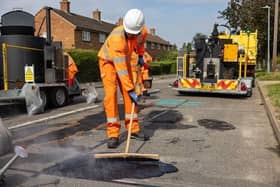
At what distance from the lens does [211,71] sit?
1277cm

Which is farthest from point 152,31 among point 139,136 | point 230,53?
point 139,136

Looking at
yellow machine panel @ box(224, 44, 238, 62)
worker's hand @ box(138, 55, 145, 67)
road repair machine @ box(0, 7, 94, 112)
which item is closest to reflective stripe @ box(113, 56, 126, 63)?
worker's hand @ box(138, 55, 145, 67)

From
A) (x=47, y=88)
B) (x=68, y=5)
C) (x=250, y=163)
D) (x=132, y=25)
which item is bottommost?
(x=250, y=163)

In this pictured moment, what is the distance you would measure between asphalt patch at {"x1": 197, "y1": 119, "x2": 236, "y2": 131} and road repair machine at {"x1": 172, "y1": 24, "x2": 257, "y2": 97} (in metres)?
4.89

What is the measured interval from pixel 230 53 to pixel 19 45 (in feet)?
23.8

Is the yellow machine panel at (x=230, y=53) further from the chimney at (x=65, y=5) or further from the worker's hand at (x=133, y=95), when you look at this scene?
the chimney at (x=65, y=5)

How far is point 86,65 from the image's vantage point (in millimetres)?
20984

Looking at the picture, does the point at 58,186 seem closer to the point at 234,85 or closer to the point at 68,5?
the point at 234,85

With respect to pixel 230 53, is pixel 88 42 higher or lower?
higher

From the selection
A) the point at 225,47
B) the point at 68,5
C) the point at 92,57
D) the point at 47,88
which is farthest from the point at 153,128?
the point at 68,5

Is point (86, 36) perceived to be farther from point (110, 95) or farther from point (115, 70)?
point (110, 95)

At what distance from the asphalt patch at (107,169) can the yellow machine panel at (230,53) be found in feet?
29.6

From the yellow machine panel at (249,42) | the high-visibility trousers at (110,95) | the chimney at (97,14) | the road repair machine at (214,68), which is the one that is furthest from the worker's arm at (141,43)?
the chimney at (97,14)

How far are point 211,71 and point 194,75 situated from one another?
0.73 meters
